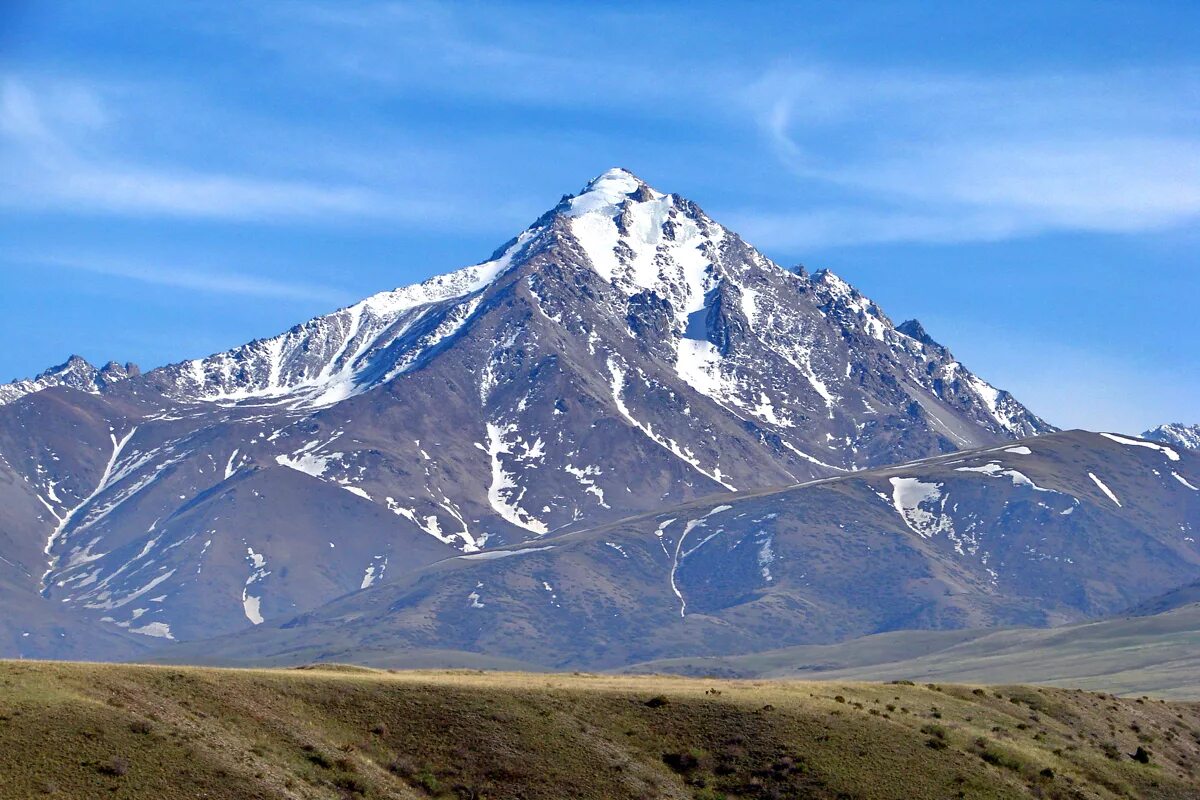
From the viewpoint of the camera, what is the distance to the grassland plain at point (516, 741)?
89.8 m

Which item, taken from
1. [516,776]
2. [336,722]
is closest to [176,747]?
[336,722]

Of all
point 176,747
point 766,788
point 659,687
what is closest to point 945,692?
point 659,687

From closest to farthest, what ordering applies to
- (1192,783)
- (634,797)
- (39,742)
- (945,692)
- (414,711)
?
(39,742) < (634,797) < (414,711) < (1192,783) < (945,692)

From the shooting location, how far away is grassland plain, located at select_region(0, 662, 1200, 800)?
89.8m

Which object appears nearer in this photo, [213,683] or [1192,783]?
[213,683]

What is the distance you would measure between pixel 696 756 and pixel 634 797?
813 centimetres

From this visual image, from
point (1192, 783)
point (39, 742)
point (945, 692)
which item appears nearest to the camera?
point (39, 742)

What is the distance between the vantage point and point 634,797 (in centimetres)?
10062

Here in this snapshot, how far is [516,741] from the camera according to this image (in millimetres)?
104875

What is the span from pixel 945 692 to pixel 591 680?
2900cm

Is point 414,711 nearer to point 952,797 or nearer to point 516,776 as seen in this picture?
point 516,776

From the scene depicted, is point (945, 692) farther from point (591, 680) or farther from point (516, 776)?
point (516, 776)

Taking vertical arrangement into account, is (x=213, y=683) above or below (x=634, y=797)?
above

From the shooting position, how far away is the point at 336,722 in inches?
4082
